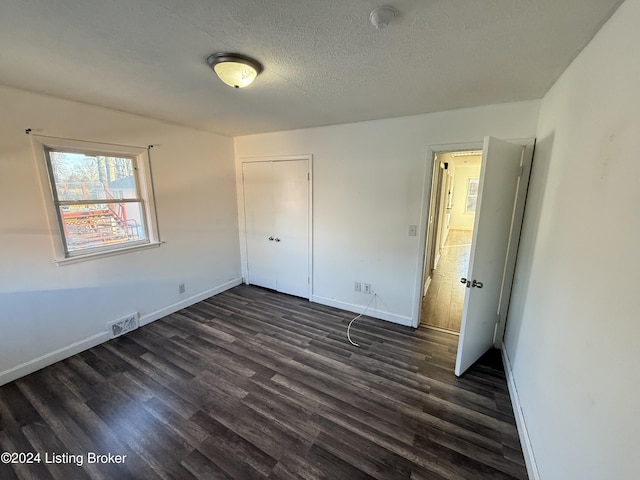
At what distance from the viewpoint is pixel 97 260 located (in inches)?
104

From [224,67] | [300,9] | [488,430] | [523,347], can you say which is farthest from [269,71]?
[488,430]

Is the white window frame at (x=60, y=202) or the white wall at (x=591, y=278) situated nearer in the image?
the white wall at (x=591, y=278)

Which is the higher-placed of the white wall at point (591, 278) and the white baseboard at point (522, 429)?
the white wall at point (591, 278)

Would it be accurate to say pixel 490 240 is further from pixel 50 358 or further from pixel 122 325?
pixel 50 358

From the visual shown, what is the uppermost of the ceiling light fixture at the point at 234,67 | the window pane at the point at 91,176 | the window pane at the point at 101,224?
the ceiling light fixture at the point at 234,67

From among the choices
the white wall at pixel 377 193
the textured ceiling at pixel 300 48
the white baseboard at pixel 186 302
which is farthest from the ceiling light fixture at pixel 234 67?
the white baseboard at pixel 186 302

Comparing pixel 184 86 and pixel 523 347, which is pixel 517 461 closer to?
pixel 523 347

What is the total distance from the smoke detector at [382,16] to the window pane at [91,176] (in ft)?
9.57

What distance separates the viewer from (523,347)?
6.37ft

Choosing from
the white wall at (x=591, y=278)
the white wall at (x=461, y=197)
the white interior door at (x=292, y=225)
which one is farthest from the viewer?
the white wall at (x=461, y=197)

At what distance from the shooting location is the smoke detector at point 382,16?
3.63 feet

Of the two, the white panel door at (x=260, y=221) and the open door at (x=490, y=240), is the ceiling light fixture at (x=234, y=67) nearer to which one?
the open door at (x=490, y=240)

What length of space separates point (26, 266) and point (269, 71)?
2.65 meters

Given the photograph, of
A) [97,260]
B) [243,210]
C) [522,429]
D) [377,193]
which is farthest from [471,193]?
[97,260]
